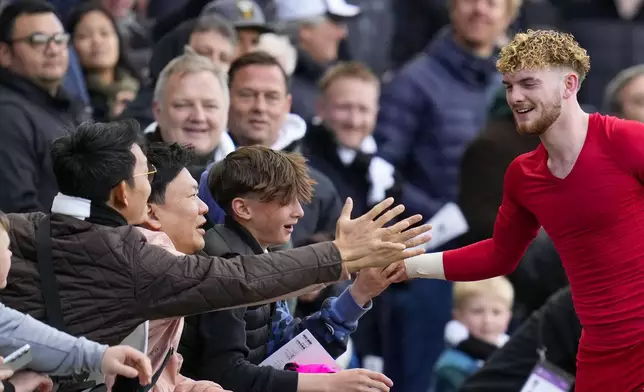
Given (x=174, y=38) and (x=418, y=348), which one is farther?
(x=418, y=348)

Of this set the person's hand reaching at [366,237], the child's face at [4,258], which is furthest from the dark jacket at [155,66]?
the child's face at [4,258]

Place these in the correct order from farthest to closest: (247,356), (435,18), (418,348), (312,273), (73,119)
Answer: (435,18)
(418,348)
(73,119)
(247,356)
(312,273)

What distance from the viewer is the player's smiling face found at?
19.0 feet

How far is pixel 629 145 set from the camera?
5.73 meters

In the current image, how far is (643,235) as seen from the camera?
5.80m

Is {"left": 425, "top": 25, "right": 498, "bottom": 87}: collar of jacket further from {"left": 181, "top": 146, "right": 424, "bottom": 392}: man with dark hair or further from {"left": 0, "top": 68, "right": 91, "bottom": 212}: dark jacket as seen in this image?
{"left": 181, "top": 146, "right": 424, "bottom": 392}: man with dark hair

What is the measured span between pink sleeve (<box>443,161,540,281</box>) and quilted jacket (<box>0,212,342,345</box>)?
127cm

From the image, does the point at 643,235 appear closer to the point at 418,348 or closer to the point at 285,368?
the point at 285,368

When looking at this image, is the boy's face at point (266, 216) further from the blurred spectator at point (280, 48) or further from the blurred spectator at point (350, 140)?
the blurred spectator at point (280, 48)

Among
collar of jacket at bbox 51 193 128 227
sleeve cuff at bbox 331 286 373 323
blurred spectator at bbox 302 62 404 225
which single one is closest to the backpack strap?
collar of jacket at bbox 51 193 128 227

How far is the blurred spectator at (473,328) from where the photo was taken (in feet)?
28.5

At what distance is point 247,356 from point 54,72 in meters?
2.81

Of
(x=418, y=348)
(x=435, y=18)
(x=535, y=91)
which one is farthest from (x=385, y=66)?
(x=535, y=91)

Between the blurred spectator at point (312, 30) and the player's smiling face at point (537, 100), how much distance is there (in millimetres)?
4258
